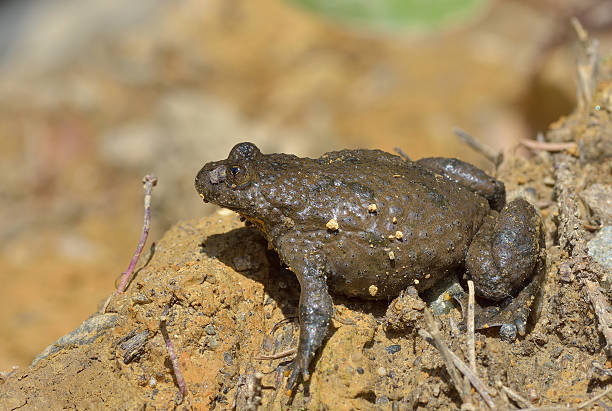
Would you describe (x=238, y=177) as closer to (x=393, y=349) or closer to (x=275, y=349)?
(x=275, y=349)

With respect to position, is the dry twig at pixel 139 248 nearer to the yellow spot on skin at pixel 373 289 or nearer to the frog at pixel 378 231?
the frog at pixel 378 231

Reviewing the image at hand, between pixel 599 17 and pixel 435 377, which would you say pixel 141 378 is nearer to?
pixel 435 377

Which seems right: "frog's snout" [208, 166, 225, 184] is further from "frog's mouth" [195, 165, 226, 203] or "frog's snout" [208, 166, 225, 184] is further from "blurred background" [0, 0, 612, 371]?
"blurred background" [0, 0, 612, 371]

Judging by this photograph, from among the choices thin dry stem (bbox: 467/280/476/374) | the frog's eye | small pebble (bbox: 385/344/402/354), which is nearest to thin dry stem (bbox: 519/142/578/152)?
thin dry stem (bbox: 467/280/476/374)

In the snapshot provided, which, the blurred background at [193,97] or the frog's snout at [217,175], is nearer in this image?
the frog's snout at [217,175]

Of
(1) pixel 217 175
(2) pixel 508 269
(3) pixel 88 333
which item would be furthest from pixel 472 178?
(3) pixel 88 333

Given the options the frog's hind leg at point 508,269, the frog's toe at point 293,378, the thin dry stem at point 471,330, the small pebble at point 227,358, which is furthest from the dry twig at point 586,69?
the small pebble at point 227,358
